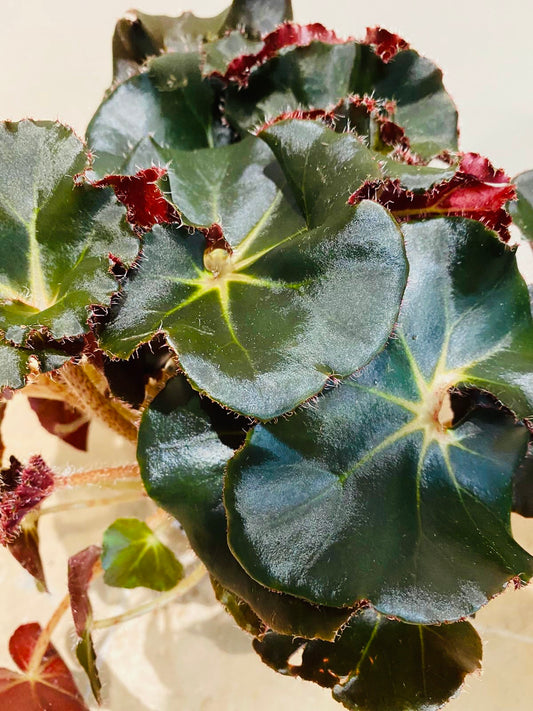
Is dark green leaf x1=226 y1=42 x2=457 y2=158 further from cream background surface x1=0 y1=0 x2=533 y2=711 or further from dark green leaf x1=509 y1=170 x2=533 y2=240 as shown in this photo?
cream background surface x1=0 y1=0 x2=533 y2=711

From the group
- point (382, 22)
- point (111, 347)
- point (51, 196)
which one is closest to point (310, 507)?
point (111, 347)

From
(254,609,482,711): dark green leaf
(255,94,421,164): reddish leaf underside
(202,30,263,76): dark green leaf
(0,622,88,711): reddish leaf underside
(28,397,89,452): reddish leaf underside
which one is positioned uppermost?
(202,30,263,76): dark green leaf

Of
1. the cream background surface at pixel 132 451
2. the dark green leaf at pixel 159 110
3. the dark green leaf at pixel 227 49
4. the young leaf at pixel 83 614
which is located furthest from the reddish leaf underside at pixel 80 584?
the dark green leaf at pixel 227 49

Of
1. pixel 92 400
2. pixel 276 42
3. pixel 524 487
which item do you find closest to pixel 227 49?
pixel 276 42

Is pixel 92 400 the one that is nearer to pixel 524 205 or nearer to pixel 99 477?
pixel 99 477

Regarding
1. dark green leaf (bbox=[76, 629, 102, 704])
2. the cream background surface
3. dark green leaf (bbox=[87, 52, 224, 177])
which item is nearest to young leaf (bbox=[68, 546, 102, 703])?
dark green leaf (bbox=[76, 629, 102, 704])

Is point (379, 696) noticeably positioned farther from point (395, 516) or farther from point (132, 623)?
point (132, 623)
